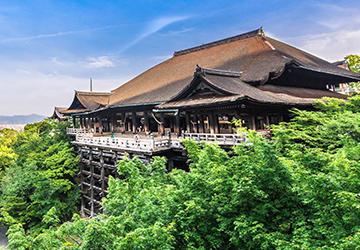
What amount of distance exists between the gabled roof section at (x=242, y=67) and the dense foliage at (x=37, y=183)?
8779mm

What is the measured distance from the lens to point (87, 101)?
30.5 m

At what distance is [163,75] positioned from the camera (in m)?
28.3

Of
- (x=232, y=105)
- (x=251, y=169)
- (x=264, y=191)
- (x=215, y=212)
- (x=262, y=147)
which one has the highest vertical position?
(x=232, y=105)

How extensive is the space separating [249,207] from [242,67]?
16.3 metres

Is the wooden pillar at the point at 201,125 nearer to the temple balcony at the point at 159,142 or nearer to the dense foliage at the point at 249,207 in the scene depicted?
the temple balcony at the point at 159,142

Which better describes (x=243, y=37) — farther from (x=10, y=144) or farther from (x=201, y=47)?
(x=10, y=144)

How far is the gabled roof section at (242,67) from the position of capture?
1877 cm

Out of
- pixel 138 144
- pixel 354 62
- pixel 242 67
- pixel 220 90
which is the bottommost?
pixel 138 144

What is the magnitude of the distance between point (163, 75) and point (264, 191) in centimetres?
2345

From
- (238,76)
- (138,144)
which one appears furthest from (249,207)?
(238,76)

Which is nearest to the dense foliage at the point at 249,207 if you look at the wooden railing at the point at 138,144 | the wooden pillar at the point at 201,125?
the wooden railing at the point at 138,144

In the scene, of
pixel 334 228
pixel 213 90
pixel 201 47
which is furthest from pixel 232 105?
pixel 201 47

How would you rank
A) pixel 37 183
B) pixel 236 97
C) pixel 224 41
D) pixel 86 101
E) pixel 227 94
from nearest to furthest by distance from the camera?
pixel 236 97
pixel 227 94
pixel 37 183
pixel 224 41
pixel 86 101

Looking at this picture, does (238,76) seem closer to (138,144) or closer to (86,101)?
(138,144)
